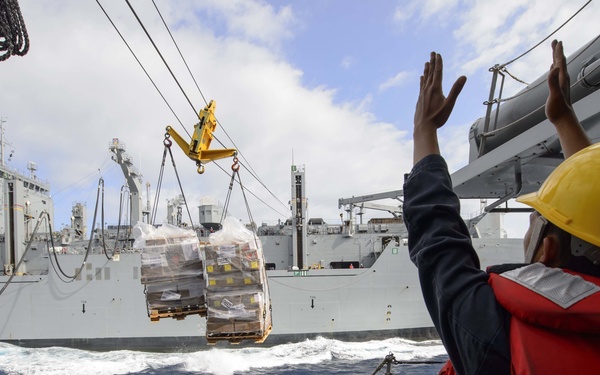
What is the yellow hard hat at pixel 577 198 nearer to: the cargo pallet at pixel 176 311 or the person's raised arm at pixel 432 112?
the person's raised arm at pixel 432 112

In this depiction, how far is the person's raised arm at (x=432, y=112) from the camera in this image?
114cm

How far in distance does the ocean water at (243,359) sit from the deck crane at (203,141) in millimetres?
10160

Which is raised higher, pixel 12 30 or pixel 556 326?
pixel 12 30

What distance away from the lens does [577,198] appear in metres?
0.86

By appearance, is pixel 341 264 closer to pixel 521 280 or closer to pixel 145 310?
pixel 145 310

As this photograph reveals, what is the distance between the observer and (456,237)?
3.18 ft

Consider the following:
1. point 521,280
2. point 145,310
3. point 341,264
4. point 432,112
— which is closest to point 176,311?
point 432,112

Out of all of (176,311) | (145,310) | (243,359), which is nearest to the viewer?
(176,311)

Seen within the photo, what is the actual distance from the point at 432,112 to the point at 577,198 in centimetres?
45

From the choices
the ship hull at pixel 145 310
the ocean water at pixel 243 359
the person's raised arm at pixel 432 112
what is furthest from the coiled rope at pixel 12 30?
the ship hull at pixel 145 310

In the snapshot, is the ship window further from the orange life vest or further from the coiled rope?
the orange life vest

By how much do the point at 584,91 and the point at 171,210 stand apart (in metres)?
24.6

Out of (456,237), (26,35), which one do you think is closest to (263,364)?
(26,35)

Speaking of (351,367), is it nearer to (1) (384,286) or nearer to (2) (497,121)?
(1) (384,286)
